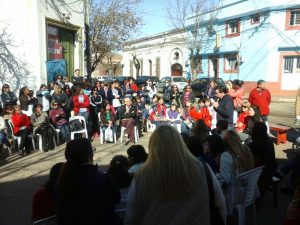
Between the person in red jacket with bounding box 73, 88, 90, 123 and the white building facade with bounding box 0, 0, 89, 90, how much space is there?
2513 millimetres

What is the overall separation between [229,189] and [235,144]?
596 millimetres

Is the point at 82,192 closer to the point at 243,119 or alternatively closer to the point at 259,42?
the point at 243,119

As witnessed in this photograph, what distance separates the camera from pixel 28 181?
6688 millimetres

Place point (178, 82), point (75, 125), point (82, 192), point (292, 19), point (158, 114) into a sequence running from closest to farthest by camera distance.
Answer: point (82, 192), point (75, 125), point (158, 114), point (292, 19), point (178, 82)

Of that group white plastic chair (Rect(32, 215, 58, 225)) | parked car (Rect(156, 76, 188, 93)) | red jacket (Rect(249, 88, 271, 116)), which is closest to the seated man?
red jacket (Rect(249, 88, 271, 116))

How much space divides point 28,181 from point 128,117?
399cm

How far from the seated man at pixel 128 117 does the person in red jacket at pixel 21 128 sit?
8.81ft

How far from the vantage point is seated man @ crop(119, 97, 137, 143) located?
9.87 meters

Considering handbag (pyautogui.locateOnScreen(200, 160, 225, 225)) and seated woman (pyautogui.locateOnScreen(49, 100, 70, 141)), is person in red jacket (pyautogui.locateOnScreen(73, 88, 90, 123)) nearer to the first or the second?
seated woman (pyautogui.locateOnScreen(49, 100, 70, 141))

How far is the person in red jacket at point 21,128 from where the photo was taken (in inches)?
336

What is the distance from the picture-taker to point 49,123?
921 cm

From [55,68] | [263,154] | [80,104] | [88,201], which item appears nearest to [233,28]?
[55,68]

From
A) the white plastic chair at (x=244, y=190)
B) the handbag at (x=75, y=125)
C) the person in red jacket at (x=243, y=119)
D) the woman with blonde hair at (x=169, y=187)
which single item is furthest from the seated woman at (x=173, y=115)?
the woman with blonde hair at (x=169, y=187)

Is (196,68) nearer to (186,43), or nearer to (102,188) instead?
(186,43)
